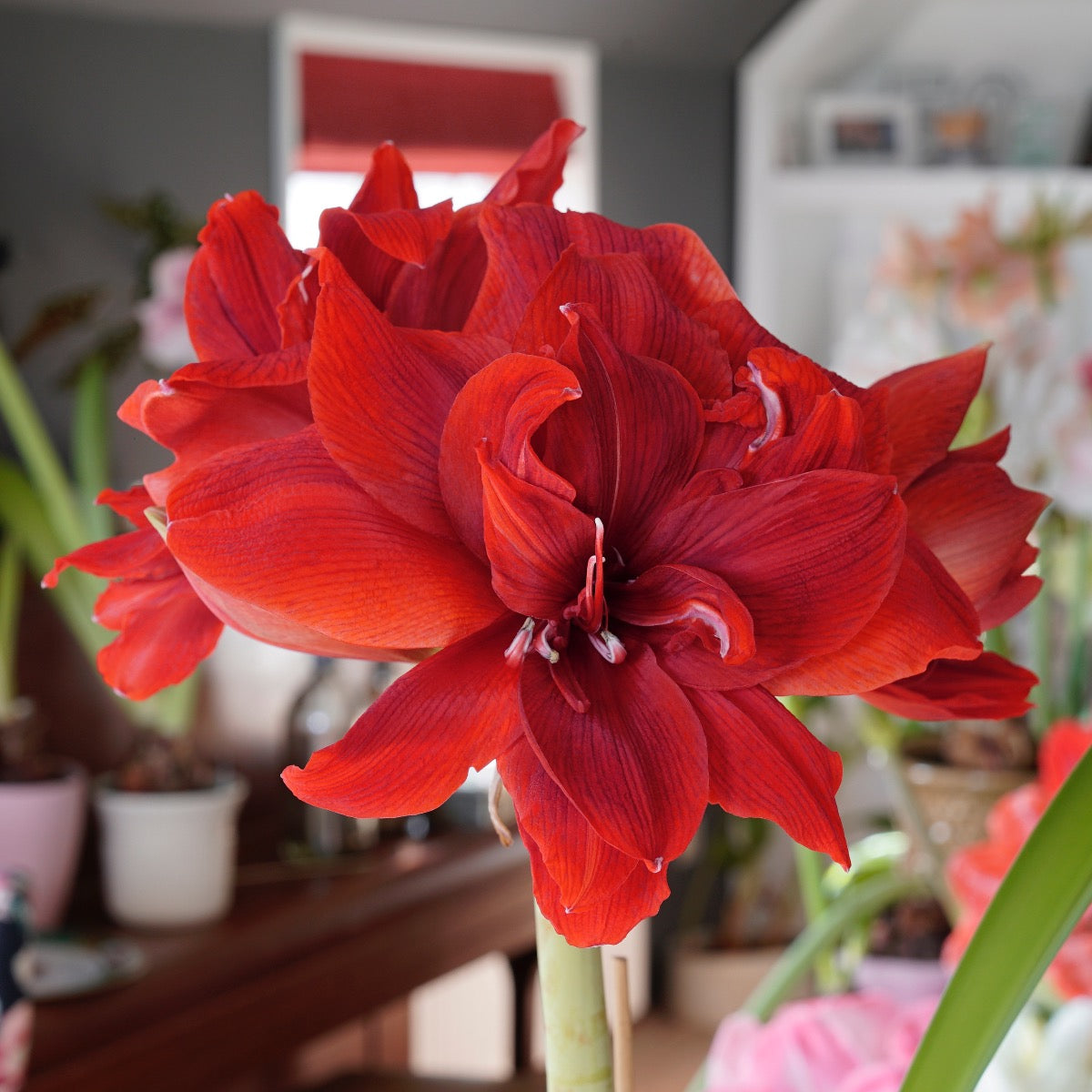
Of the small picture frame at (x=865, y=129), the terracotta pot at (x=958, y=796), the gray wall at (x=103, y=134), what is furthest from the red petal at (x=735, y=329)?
the small picture frame at (x=865, y=129)

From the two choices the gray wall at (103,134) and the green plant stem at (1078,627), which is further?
the gray wall at (103,134)

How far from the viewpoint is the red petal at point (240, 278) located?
11.1 inches

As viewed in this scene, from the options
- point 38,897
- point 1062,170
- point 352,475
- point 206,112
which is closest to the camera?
point 352,475

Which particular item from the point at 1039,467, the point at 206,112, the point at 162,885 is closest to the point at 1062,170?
the point at 206,112

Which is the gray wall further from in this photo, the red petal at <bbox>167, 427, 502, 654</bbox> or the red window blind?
the red petal at <bbox>167, 427, 502, 654</bbox>

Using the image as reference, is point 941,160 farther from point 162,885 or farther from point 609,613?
point 609,613

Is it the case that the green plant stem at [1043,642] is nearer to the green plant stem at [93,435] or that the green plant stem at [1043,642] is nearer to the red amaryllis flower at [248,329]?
the red amaryllis flower at [248,329]

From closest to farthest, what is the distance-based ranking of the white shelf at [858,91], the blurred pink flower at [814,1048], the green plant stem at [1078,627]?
1. the blurred pink flower at [814,1048]
2. the green plant stem at [1078,627]
3. the white shelf at [858,91]

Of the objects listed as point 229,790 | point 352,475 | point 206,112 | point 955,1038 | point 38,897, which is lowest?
point 38,897

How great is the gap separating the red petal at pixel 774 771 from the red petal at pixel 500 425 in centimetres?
5

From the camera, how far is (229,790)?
1679 millimetres

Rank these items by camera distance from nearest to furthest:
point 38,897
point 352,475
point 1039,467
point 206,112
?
point 352,475, point 1039,467, point 38,897, point 206,112

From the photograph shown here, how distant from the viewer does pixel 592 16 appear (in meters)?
2.66

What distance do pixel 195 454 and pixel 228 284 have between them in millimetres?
36
